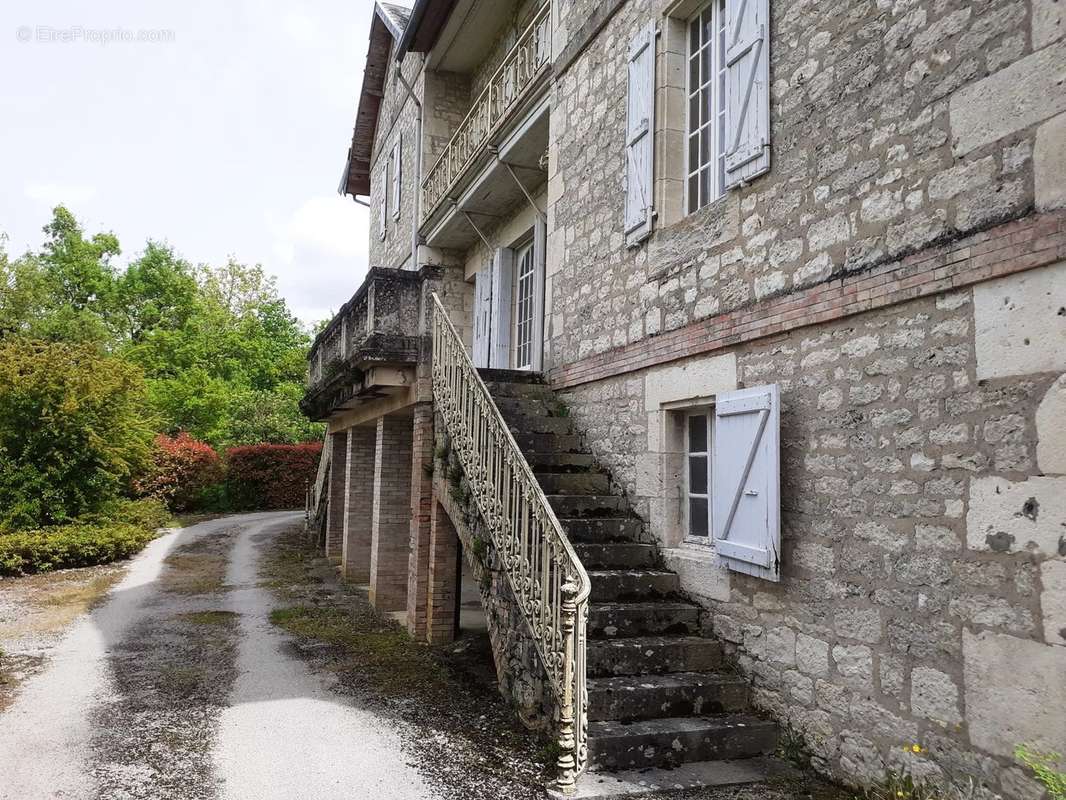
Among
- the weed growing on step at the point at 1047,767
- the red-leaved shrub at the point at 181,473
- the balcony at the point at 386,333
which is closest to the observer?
the weed growing on step at the point at 1047,767

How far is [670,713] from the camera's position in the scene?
4.64 m

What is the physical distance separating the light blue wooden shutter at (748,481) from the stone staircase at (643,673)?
710 mm

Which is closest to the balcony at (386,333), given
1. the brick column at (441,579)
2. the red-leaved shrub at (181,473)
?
the brick column at (441,579)

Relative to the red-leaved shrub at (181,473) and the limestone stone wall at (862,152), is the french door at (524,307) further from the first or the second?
the red-leaved shrub at (181,473)

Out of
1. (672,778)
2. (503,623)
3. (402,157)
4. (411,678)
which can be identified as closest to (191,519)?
(402,157)

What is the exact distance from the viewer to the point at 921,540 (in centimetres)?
373

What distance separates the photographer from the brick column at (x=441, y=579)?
8258mm

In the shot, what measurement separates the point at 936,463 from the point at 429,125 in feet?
37.4

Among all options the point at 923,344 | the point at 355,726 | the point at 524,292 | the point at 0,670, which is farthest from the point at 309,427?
the point at 923,344

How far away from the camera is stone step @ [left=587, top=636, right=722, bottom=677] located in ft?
15.9

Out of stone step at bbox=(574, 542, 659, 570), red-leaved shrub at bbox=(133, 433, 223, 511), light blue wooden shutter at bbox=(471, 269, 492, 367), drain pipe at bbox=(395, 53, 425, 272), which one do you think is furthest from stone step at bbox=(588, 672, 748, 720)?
red-leaved shrub at bbox=(133, 433, 223, 511)

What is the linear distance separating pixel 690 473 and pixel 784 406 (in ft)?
4.46

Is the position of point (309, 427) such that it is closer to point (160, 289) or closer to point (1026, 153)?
point (160, 289)

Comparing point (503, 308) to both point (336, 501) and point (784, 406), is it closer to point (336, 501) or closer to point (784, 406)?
point (336, 501)
